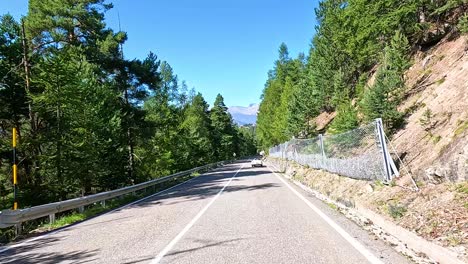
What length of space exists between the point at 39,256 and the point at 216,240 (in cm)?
334

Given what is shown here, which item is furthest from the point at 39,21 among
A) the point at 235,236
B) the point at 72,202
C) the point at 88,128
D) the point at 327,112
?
the point at 327,112

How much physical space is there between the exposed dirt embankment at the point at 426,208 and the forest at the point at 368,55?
26.8 feet

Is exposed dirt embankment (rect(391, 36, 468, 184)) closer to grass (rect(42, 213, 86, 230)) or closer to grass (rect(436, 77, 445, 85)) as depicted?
grass (rect(436, 77, 445, 85))

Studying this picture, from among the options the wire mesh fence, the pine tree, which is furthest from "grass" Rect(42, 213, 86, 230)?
the pine tree

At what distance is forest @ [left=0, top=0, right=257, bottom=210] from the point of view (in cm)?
1928

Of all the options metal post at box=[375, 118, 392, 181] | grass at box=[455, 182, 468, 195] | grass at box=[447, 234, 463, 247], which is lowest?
grass at box=[447, 234, 463, 247]

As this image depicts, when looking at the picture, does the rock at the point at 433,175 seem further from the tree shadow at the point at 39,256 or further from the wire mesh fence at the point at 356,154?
the tree shadow at the point at 39,256

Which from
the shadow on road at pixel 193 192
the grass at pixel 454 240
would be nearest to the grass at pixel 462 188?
the grass at pixel 454 240

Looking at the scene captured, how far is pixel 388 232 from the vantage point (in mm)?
7129

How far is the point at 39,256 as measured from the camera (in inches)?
273

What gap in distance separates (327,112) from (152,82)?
29493 mm

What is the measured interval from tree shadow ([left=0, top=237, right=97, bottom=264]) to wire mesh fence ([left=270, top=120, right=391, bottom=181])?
26.2 feet

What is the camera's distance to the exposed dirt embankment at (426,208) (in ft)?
18.4

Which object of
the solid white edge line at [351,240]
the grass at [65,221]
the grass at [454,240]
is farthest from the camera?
the grass at [65,221]
